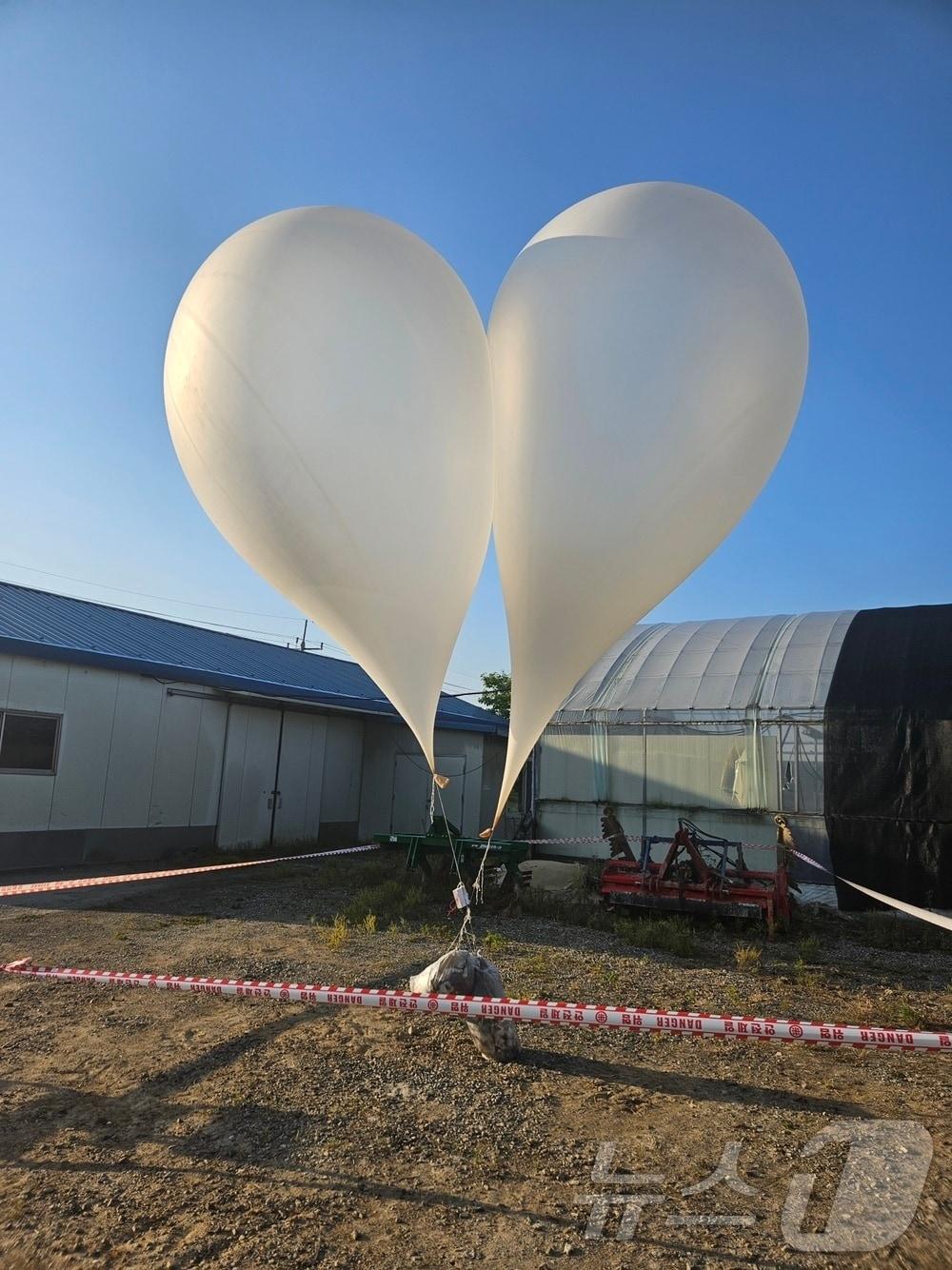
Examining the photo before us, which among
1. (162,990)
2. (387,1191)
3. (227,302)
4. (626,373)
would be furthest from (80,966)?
(626,373)

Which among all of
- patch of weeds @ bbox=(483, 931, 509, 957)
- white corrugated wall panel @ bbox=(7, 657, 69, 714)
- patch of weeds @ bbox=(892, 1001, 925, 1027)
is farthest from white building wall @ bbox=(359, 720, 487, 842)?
patch of weeds @ bbox=(892, 1001, 925, 1027)

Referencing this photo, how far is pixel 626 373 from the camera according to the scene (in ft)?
12.3

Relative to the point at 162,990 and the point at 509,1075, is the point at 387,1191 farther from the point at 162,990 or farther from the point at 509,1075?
the point at 162,990

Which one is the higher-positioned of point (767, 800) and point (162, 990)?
point (767, 800)

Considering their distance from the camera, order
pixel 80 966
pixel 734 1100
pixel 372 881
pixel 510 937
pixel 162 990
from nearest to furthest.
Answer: pixel 734 1100
pixel 162 990
pixel 80 966
pixel 510 937
pixel 372 881

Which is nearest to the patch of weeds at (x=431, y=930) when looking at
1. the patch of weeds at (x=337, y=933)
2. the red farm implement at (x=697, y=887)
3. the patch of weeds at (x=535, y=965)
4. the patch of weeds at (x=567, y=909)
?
the patch of weeds at (x=337, y=933)

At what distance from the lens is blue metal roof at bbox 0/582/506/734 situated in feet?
41.6

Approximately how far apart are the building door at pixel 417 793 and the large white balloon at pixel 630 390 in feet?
46.5

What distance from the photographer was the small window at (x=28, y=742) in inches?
459

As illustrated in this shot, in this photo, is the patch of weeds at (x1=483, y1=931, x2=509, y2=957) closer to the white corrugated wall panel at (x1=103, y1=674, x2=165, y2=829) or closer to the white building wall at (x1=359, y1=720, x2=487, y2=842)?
the white corrugated wall panel at (x1=103, y1=674, x2=165, y2=829)

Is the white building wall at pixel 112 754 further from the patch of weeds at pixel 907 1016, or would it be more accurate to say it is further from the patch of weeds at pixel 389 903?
the patch of weeds at pixel 907 1016

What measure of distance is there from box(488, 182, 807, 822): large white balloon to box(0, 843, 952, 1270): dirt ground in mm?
2462

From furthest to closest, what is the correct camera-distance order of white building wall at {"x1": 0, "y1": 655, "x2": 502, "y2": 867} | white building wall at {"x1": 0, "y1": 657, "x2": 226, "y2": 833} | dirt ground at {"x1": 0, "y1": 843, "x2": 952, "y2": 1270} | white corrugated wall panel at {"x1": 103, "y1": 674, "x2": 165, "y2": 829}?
white corrugated wall panel at {"x1": 103, "y1": 674, "x2": 165, "y2": 829} < white building wall at {"x1": 0, "y1": 655, "x2": 502, "y2": 867} < white building wall at {"x1": 0, "y1": 657, "x2": 226, "y2": 833} < dirt ground at {"x1": 0, "y1": 843, "x2": 952, "y2": 1270}

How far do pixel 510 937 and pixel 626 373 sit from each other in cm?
631
